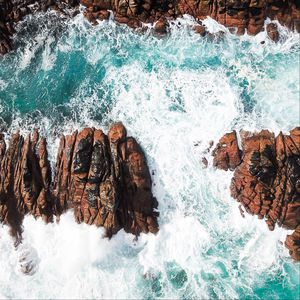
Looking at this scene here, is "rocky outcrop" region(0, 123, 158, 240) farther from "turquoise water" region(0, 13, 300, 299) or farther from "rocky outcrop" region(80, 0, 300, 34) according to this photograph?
"rocky outcrop" region(80, 0, 300, 34)

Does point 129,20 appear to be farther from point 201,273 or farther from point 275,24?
point 201,273

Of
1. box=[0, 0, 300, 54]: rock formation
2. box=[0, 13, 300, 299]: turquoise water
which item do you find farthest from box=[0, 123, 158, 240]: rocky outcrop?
box=[0, 0, 300, 54]: rock formation

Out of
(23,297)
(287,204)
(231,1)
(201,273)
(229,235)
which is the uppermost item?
(231,1)

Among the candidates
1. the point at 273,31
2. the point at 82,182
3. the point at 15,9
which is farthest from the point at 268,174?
the point at 15,9

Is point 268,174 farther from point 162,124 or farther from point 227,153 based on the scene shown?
point 162,124

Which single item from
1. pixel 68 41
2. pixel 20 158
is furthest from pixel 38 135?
pixel 68 41
